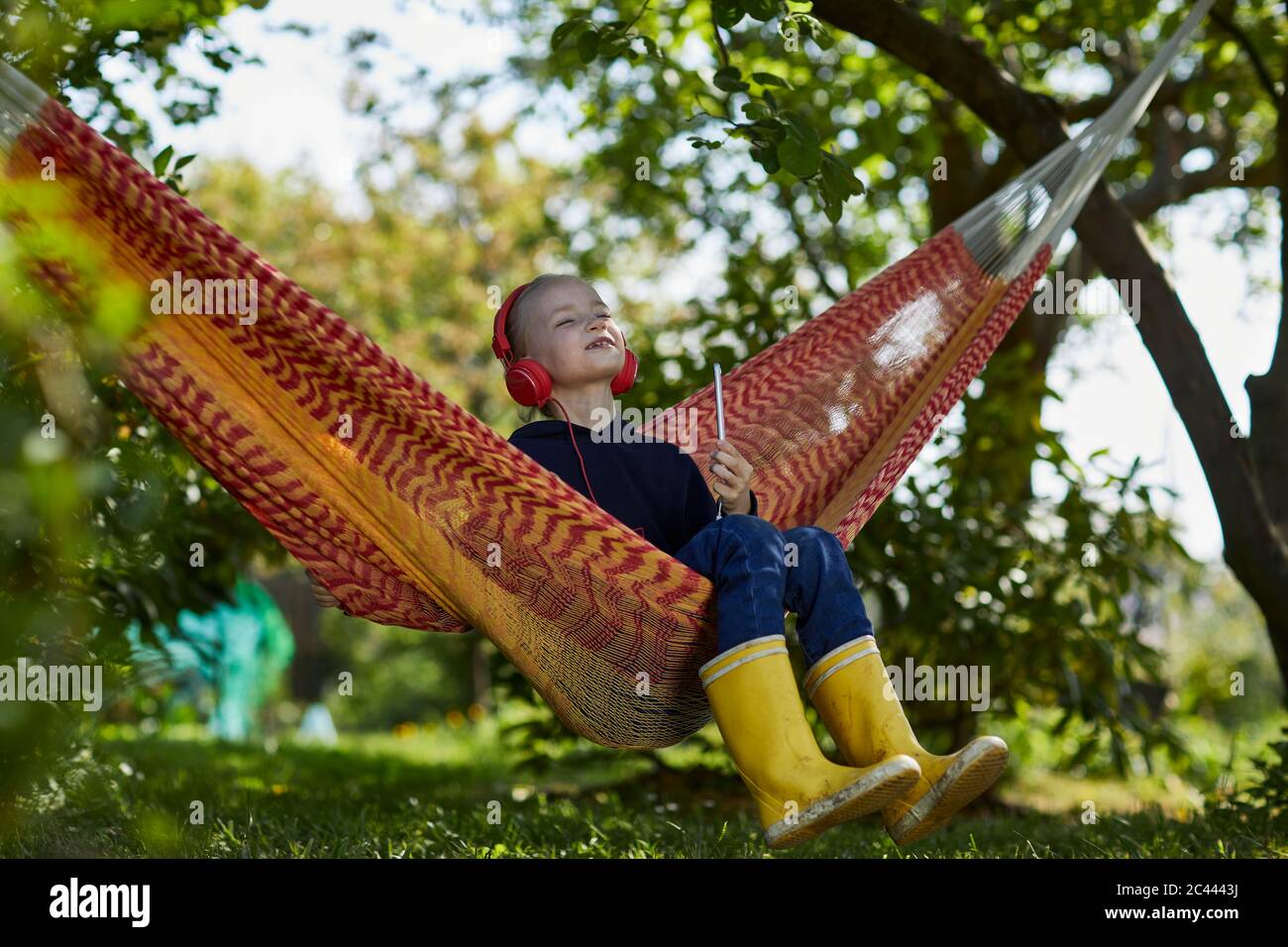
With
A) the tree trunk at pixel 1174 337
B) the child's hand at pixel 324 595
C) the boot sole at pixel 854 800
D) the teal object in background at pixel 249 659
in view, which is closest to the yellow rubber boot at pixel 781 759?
the boot sole at pixel 854 800

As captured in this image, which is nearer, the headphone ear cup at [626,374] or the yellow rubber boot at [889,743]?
the yellow rubber boot at [889,743]

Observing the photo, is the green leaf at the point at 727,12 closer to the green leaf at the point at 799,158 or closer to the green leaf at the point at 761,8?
the green leaf at the point at 761,8

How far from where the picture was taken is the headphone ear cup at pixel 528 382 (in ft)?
6.70

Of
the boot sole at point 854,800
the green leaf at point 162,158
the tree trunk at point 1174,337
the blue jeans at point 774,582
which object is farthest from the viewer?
the tree trunk at point 1174,337

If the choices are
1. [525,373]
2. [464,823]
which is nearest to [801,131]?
[525,373]

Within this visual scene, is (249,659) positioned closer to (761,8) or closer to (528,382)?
(528,382)

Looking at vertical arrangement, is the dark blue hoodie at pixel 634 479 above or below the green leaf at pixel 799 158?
below

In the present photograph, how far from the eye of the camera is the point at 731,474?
192cm

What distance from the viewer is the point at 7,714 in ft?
2.60

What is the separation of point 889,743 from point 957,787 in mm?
119

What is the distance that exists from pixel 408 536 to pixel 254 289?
0.41 metres

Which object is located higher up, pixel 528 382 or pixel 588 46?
pixel 588 46
